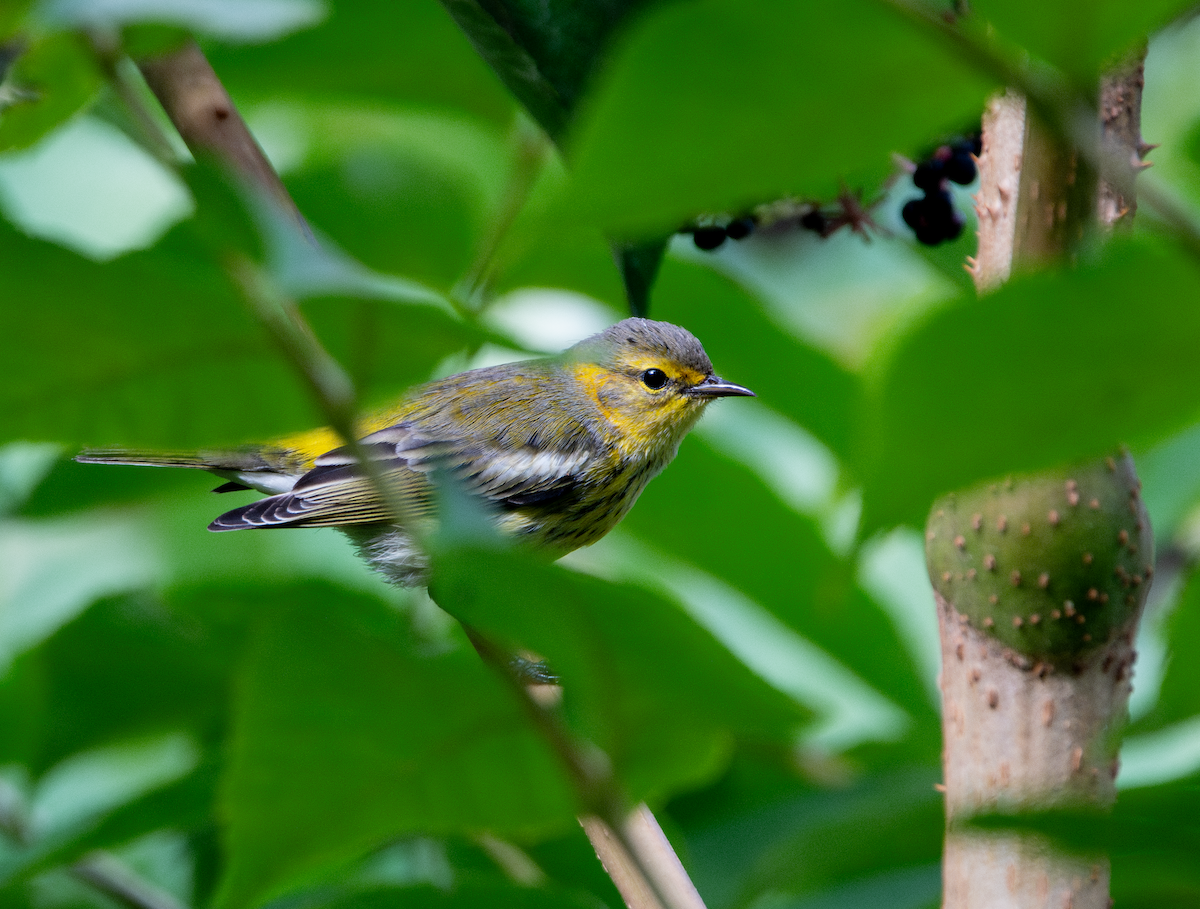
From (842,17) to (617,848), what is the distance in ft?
2.67

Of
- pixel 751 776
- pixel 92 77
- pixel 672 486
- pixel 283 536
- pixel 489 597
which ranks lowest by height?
pixel 283 536

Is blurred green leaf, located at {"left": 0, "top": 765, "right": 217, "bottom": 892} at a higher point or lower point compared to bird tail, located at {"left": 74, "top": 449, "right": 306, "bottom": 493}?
higher

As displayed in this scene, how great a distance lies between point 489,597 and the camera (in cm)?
64

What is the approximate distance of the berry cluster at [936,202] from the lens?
180 cm

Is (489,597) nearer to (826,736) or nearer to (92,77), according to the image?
(92,77)

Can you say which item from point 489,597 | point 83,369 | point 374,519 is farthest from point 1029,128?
point 374,519

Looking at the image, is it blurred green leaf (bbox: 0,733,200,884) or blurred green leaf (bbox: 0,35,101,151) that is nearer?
blurred green leaf (bbox: 0,35,101,151)

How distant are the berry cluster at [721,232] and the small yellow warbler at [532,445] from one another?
0.83 meters

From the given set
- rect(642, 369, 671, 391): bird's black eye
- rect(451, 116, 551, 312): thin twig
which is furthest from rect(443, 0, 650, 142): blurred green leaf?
rect(642, 369, 671, 391): bird's black eye

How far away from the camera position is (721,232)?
1729 mm

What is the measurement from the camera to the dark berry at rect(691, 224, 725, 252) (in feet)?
5.54

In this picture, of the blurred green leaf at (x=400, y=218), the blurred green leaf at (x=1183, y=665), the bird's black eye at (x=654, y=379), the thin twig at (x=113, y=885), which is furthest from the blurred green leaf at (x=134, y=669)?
the bird's black eye at (x=654, y=379)

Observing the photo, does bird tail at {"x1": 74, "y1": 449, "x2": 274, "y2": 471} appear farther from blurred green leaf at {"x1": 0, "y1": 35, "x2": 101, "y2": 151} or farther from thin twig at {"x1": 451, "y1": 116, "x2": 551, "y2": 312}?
thin twig at {"x1": 451, "y1": 116, "x2": 551, "y2": 312}

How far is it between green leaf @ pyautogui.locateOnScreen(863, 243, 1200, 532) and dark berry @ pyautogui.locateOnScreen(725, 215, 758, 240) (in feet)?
3.74
